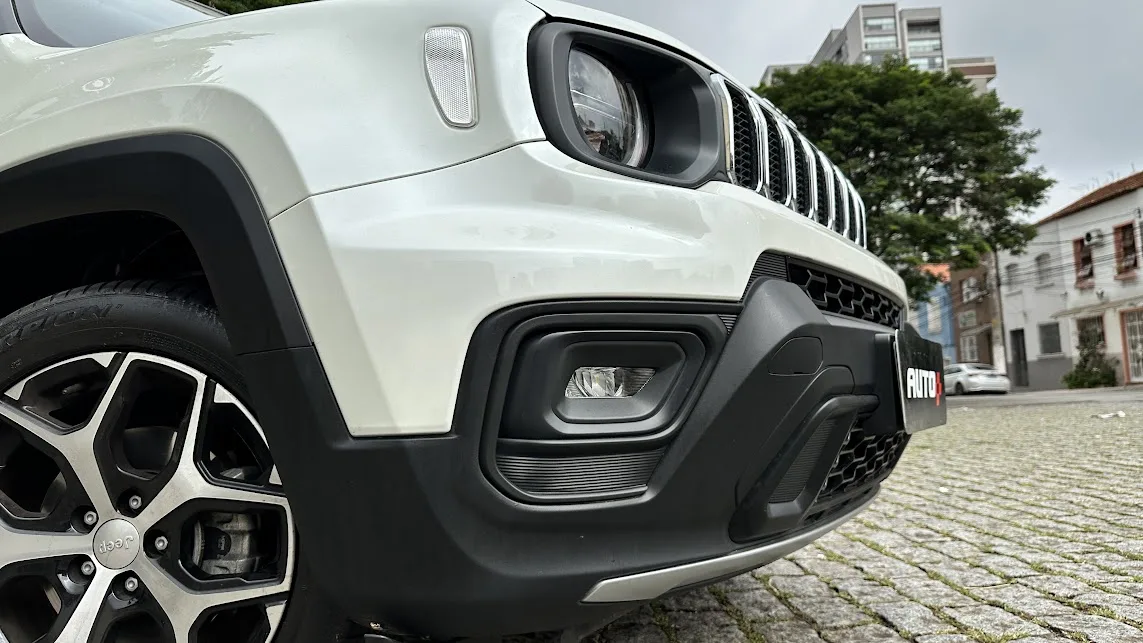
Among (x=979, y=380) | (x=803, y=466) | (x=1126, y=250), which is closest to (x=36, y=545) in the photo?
(x=803, y=466)

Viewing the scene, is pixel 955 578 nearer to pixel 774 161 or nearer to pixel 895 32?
pixel 774 161

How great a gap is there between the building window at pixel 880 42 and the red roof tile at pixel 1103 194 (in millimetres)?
33945

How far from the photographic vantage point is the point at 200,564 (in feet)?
4.68

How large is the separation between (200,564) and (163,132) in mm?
738

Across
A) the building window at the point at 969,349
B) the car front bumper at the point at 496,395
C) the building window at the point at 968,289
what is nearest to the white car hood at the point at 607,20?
the car front bumper at the point at 496,395

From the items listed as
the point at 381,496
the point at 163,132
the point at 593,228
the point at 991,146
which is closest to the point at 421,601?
the point at 381,496

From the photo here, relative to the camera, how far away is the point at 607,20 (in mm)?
1396

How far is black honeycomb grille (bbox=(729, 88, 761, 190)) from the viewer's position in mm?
1550

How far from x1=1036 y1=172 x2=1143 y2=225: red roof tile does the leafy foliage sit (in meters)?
3.82

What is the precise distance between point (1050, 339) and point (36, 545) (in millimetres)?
31610

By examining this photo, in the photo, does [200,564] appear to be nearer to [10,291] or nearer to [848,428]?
[10,291]

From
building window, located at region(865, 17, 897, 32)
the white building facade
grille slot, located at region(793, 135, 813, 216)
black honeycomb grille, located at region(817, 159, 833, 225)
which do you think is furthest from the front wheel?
building window, located at region(865, 17, 897, 32)

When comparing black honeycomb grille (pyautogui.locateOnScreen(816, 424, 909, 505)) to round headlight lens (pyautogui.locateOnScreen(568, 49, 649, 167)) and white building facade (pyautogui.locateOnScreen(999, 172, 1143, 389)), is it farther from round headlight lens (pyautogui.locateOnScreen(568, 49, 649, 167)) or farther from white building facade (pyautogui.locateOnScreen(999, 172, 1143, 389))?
white building facade (pyautogui.locateOnScreen(999, 172, 1143, 389))

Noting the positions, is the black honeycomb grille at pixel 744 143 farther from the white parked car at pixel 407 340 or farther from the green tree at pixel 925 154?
the green tree at pixel 925 154
